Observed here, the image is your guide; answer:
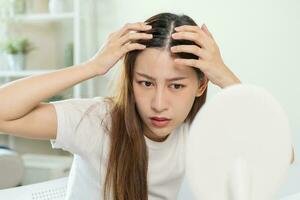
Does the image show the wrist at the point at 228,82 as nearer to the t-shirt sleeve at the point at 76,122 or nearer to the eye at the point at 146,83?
the eye at the point at 146,83

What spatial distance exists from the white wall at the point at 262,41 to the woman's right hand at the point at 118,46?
658 millimetres

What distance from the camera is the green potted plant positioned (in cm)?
272

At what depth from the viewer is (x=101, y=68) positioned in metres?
0.87

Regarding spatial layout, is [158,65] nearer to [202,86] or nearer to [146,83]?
[146,83]

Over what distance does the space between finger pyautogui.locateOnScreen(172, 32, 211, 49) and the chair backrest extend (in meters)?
0.52

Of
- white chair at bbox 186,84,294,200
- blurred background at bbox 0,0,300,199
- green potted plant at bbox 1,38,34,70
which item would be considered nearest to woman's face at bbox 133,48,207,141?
white chair at bbox 186,84,294,200

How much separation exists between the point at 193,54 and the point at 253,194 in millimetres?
410

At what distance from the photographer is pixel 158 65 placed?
0.80 m

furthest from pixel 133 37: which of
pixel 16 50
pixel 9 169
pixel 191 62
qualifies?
pixel 16 50

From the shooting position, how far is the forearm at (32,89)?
2.69 feet

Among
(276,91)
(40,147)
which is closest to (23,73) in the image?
(40,147)

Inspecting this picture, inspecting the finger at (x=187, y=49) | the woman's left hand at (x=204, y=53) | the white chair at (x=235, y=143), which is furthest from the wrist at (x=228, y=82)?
the white chair at (x=235, y=143)

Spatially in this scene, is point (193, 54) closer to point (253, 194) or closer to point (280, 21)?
point (253, 194)

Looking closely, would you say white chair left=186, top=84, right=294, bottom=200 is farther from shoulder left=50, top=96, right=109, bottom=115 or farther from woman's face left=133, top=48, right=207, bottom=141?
shoulder left=50, top=96, right=109, bottom=115
